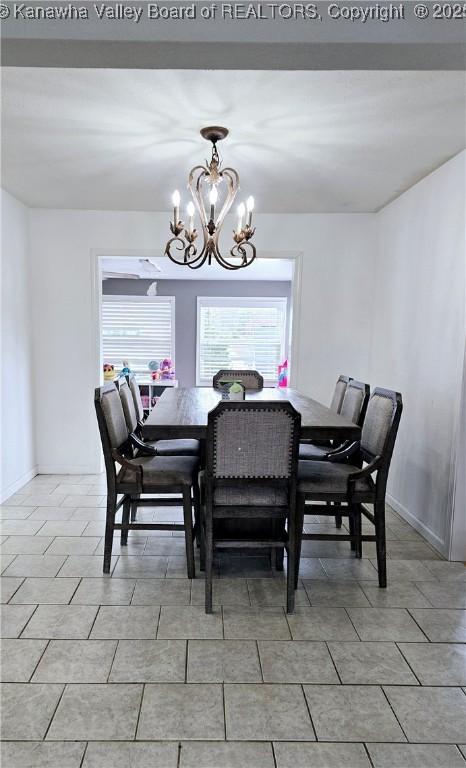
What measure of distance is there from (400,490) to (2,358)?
3198 millimetres

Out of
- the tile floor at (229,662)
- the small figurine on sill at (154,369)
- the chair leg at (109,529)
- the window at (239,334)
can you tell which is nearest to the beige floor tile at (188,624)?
the tile floor at (229,662)

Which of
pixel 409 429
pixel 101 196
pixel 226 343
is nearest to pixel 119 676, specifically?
pixel 409 429

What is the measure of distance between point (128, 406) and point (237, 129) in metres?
1.78

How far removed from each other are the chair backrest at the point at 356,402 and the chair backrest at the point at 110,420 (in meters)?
1.43

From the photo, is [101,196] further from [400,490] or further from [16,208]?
[400,490]

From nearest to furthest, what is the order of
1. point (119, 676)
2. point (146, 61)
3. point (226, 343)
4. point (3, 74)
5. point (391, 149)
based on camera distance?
point (146, 61), point (119, 676), point (3, 74), point (391, 149), point (226, 343)

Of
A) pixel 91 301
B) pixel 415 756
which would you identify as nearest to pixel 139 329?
pixel 91 301

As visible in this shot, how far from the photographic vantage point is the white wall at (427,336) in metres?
2.68

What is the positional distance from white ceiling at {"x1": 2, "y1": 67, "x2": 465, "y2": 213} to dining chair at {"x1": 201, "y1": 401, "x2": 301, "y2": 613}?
1.39 metres

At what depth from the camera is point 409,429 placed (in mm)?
3213

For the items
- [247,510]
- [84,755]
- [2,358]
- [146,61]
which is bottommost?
[84,755]

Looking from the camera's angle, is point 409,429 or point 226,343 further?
point 226,343

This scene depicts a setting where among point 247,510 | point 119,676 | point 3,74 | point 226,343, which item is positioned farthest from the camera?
point 226,343

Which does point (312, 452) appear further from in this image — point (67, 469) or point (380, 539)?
point (67, 469)
